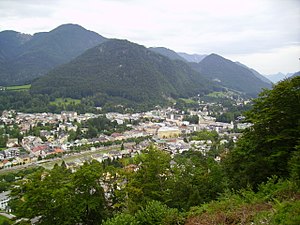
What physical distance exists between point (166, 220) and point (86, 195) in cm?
402

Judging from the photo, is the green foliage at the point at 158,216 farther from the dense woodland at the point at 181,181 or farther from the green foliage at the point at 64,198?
the green foliage at the point at 64,198

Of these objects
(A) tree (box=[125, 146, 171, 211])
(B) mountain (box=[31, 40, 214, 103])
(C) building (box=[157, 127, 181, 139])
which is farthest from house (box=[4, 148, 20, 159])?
(B) mountain (box=[31, 40, 214, 103])

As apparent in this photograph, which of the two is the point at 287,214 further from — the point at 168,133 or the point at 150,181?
the point at 168,133

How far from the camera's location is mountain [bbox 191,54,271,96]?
13939 cm

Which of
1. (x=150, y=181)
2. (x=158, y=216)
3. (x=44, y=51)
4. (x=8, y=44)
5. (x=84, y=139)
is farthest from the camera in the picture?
(x=8, y=44)

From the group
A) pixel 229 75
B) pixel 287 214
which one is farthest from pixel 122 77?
pixel 287 214

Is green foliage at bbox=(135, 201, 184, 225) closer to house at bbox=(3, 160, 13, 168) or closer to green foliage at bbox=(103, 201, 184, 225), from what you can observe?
green foliage at bbox=(103, 201, 184, 225)

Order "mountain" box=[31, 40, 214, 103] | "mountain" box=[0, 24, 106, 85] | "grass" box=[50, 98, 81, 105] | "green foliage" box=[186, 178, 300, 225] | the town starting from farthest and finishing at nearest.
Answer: "mountain" box=[0, 24, 106, 85], "mountain" box=[31, 40, 214, 103], "grass" box=[50, 98, 81, 105], the town, "green foliage" box=[186, 178, 300, 225]

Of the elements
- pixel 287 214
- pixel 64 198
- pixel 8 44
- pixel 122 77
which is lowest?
pixel 64 198

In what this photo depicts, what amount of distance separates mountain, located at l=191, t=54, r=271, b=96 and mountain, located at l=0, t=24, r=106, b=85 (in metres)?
75.7

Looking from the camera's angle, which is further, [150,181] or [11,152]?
[11,152]

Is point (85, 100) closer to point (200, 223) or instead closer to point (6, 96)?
point (6, 96)

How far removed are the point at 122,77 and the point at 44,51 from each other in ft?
277

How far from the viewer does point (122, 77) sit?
9144 centimetres
